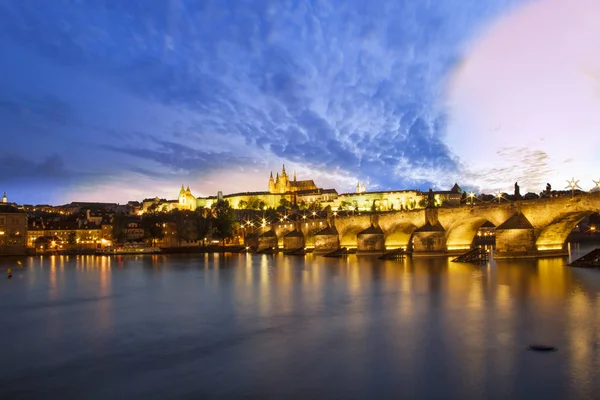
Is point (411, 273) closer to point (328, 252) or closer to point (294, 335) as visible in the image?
point (294, 335)

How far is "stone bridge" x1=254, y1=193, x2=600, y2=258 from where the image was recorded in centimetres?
2994

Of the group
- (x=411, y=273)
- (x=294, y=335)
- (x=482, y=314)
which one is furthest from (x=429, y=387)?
(x=411, y=273)

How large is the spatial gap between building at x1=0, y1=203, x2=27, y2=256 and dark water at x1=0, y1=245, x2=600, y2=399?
155 feet

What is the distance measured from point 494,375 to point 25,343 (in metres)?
10.3

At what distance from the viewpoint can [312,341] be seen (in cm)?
1115

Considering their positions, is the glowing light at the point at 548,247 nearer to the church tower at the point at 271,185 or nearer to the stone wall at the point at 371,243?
the stone wall at the point at 371,243

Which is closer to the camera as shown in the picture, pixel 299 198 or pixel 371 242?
pixel 371 242

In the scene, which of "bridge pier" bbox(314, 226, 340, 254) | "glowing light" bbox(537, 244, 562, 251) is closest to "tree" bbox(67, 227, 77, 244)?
"bridge pier" bbox(314, 226, 340, 254)

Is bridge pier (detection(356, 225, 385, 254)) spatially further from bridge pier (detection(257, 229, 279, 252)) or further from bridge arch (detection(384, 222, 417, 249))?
bridge pier (detection(257, 229, 279, 252))

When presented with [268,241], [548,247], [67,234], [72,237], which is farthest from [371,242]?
[67,234]

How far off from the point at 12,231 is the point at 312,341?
63.3m

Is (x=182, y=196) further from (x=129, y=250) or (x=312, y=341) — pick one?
(x=312, y=341)

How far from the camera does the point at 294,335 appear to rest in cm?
1185

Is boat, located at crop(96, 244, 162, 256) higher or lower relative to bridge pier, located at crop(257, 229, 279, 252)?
lower
